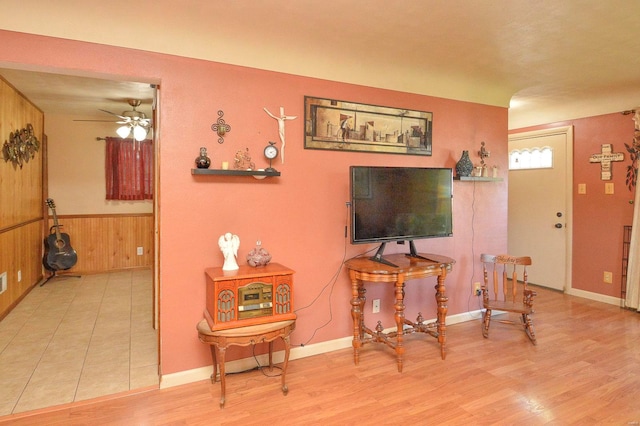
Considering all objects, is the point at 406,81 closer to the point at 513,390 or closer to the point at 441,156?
the point at 441,156

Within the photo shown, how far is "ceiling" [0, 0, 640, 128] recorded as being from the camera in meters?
2.21

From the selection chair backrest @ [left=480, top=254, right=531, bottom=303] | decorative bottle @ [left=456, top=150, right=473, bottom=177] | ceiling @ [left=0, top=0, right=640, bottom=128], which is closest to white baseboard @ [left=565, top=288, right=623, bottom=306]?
chair backrest @ [left=480, top=254, right=531, bottom=303]

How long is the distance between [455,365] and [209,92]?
269 cm

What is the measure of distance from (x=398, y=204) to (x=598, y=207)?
3.12m

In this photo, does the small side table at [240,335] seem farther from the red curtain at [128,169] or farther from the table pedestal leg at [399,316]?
the red curtain at [128,169]

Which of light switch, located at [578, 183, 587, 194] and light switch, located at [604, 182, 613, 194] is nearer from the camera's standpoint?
light switch, located at [604, 182, 613, 194]

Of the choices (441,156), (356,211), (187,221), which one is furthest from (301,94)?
(441,156)

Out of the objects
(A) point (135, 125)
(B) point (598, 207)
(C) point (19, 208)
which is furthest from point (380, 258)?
(C) point (19, 208)

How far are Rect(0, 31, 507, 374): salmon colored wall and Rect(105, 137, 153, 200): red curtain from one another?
12.2 feet

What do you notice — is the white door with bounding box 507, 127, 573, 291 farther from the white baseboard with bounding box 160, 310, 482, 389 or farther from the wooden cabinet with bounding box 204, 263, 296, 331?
the wooden cabinet with bounding box 204, 263, 296, 331

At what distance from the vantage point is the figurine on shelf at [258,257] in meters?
2.59

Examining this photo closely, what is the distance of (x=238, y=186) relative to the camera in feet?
9.11

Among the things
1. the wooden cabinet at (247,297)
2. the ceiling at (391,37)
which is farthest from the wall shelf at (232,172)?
the ceiling at (391,37)

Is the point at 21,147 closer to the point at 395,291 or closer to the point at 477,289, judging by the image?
the point at 395,291
